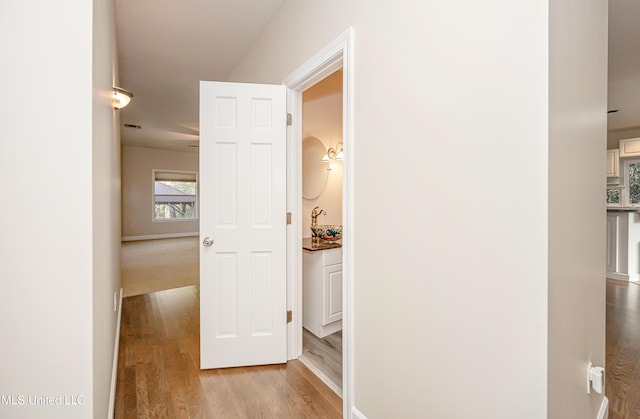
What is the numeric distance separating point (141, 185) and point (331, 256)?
851 cm

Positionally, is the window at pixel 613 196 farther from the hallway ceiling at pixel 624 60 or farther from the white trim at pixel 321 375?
the white trim at pixel 321 375

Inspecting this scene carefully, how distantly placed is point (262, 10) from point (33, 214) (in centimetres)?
231

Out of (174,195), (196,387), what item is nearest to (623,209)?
(196,387)

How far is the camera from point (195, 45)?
10.6ft

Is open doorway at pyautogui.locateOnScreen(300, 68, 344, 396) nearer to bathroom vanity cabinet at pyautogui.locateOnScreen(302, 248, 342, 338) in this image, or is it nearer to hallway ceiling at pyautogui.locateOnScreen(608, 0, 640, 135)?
bathroom vanity cabinet at pyautogui.locateOnScreen(302, 248, 342, 338)

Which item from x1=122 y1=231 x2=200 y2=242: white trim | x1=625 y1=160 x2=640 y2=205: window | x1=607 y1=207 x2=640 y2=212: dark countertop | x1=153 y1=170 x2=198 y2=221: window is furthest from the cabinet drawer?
x1=153 y1=170 x2=198 y2=221: window

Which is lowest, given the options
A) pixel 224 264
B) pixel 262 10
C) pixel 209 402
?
pixel 209 402

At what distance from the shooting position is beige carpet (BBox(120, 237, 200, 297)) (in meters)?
4.64

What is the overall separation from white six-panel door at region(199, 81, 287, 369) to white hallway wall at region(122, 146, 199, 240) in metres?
8.22

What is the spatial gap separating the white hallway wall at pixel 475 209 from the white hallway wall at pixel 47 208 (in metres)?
1.19

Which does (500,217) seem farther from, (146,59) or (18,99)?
(146,59)

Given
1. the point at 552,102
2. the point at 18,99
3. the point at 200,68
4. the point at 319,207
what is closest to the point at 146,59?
the point at 200,68

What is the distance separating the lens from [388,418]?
1.54 m

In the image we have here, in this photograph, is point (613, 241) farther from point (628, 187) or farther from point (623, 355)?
point (623, 355)
